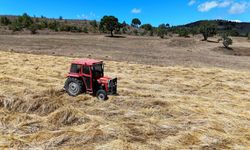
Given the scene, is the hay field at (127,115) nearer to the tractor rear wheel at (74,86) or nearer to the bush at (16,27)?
the tractor rear wheel at (74,86)

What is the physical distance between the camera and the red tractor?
1650 cm

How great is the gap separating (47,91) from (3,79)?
12.8ft

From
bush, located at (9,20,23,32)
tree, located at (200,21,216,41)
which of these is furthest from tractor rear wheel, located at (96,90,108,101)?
tree, located at (200,21,216,41)

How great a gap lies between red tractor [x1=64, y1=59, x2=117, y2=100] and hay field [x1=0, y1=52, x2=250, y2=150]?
20.9 inches

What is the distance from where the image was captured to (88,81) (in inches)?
656

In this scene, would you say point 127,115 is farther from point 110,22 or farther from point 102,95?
point 110,22

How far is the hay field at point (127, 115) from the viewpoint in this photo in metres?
11.2

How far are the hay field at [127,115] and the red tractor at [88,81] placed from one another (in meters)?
0.53

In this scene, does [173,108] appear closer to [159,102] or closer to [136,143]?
[159,102]

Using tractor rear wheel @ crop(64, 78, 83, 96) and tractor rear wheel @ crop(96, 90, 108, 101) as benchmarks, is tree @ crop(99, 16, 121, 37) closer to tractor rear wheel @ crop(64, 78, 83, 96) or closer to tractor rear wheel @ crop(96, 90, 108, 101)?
tractor rear wheel @ crop(64, 78, 83, 96)

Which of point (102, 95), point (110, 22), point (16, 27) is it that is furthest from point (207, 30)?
point (102, 95)

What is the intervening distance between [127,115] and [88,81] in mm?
3669

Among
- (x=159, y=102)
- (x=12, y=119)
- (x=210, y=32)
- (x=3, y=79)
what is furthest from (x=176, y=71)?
(x=210, y=32)

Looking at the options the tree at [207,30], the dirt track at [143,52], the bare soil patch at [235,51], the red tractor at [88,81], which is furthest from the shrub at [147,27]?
the red tractor at [88,81]
